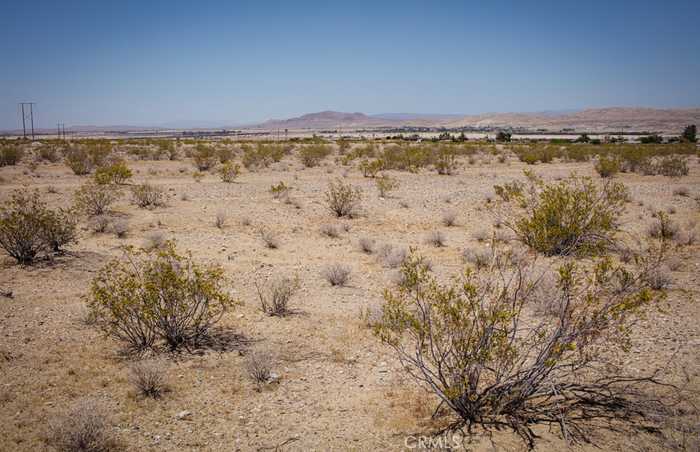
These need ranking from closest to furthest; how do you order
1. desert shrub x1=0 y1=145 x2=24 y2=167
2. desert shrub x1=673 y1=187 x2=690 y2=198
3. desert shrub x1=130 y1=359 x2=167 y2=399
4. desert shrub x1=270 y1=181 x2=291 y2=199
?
desert shrub x1=130 y1=359 x2=167 y2=399, desert shrub x1=270 y1=181 x2=291 y2=199, desert shrub x1=673 y1=187 x2=690 y2=198, desert shrub x1=0 y1=145 x2=24 y2=167

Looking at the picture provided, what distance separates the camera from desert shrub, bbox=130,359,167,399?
4723 mm

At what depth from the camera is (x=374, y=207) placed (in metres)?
15.5

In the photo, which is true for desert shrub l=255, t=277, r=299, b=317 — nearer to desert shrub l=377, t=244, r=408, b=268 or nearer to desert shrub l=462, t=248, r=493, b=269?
desert shrub l=377, t=244, r=408, b=268

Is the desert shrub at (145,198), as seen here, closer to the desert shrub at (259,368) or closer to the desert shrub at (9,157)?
the desert shrub at (259,368)

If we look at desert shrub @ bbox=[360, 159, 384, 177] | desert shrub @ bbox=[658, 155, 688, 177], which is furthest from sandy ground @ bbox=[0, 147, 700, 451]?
desert shrub @ bbox=[658, 155, 688, 177]

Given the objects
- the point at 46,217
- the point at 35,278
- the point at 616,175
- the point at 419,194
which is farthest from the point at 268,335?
the point at 616,175

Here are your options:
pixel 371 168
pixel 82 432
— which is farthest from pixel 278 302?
pixel 371 168

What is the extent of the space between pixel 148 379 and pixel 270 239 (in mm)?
6191

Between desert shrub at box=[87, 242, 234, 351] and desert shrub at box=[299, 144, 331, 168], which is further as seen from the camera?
desert shrub at box=[299, 144, 331, 168]

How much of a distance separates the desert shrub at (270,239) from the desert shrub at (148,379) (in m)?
5.84

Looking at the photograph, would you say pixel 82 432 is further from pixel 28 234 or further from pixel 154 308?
pixel 28 234

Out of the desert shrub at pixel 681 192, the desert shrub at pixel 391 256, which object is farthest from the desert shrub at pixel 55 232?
the desert shrub at pixel 681 192

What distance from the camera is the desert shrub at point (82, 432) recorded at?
379 centimetres

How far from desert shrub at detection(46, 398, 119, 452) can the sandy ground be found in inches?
5.4
